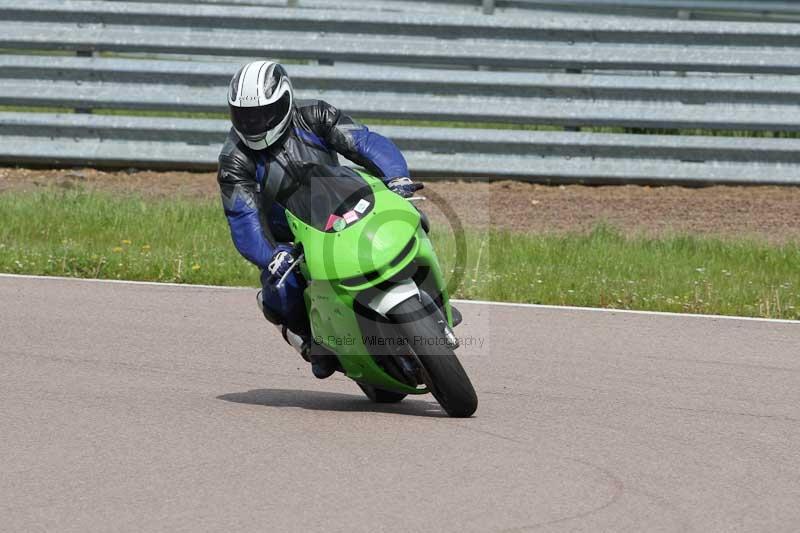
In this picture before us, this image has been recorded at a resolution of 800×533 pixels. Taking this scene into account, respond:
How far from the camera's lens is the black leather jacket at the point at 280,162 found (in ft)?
21.6

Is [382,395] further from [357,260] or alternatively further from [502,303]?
[502,303]

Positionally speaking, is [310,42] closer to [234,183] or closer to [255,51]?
[255,51]

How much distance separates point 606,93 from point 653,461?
8.23 metres

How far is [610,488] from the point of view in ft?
17.2

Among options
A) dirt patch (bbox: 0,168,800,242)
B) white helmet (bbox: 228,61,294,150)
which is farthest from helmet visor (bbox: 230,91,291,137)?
dirt patch (bbox: 0,168,800,242)

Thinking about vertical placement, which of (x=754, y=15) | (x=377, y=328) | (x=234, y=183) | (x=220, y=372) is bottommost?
(x=220, y=372)

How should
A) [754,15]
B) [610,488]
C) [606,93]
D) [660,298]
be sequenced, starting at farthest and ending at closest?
[754,15]
[606,93]
[660,298]
[610,488]

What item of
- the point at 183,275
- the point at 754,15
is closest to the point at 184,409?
the point at 183,275

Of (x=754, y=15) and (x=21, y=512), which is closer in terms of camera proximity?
(x=21, y=512)

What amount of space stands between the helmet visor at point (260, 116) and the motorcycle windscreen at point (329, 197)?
10.5 inches

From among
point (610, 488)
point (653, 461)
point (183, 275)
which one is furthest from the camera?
point (183, 275)

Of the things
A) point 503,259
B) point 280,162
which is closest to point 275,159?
point 280,162

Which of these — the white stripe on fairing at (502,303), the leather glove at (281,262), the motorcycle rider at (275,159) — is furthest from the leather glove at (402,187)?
the white stripe on fairing at (502,303)

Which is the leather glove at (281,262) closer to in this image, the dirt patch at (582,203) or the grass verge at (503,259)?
the grass verge at (503,259)
